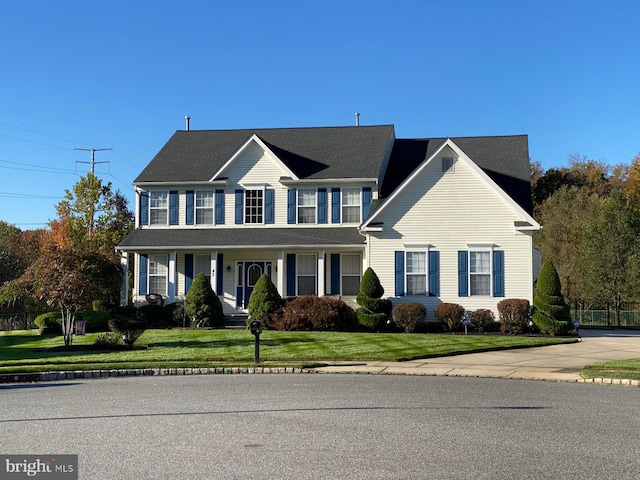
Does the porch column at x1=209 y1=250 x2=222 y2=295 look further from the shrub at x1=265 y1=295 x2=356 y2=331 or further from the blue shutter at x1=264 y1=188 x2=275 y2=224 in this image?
the shrub at x1=265 y1=295 x2=356 y2=331

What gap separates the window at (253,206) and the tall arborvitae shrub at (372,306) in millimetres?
7228

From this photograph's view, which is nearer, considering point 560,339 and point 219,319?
point 560,339

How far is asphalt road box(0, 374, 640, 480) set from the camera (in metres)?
7.02

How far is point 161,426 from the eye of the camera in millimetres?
9281

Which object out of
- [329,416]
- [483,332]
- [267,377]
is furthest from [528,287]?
[329,416]

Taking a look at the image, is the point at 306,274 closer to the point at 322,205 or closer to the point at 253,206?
the point at 322,205

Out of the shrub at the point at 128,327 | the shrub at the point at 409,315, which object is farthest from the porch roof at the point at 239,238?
the shrub at the point at 128,327

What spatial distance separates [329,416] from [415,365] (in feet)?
24.0

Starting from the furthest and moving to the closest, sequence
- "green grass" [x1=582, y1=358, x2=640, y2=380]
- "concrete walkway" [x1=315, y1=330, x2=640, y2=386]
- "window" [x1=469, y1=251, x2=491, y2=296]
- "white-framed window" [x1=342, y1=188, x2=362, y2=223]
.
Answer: "white-framed window" [x1=342, y1=188, x2=362, y2=223], "window" [x1=469, y1=251, x2=491, y2=296], "concrete walkway" [x1=315, y1=330, x2=640, y2=386], "green grass" [x1=582, y1=358, x2=640, y2=380]

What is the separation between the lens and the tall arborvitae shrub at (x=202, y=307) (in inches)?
1051

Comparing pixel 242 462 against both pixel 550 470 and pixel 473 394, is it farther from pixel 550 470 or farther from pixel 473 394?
pixel 473 394

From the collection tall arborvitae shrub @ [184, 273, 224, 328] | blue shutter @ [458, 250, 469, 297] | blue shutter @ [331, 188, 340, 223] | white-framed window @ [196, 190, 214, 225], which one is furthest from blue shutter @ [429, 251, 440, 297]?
white-framed window @ [196, 190, 214, 225]

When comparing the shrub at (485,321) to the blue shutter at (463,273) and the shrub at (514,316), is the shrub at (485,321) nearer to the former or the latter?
the shrub at (514,316)

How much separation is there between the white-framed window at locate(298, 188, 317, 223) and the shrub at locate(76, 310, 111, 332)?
31.2 feet
